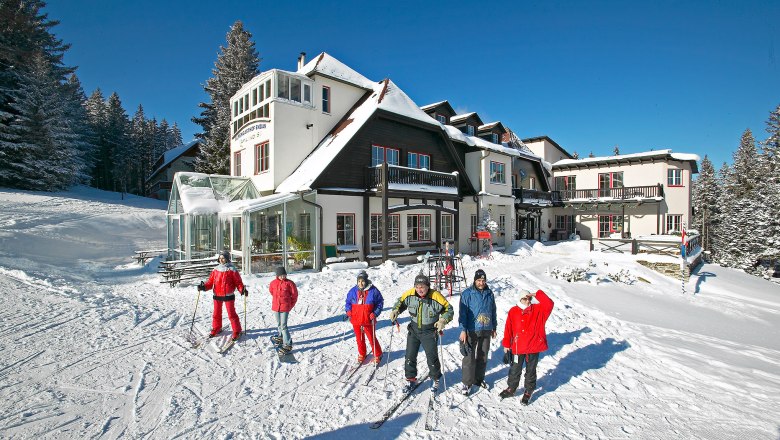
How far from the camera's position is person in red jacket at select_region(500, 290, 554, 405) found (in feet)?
15.6

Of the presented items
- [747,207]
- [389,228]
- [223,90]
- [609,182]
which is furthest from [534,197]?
[223,90]

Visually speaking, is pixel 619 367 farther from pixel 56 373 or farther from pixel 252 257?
pixel 252 257

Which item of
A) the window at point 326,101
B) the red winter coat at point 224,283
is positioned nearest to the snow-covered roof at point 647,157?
the window at point 326,101

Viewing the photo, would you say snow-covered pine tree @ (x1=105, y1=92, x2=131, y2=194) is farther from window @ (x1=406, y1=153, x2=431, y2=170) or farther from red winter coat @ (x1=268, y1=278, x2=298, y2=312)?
red winter coat @ (x1=268, y1=278, x2=298, y2=312)

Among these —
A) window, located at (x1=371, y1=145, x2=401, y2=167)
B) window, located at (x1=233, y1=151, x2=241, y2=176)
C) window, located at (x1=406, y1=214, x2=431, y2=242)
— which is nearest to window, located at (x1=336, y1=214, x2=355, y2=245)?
window, located at (x1=371, y1=145, x2=401, y2=167)

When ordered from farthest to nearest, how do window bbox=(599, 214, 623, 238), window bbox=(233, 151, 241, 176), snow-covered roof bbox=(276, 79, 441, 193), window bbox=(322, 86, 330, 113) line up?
window bbox=(599, 214, 623, 238), window bbox=(233, 151, 241, 176), window bbox=(322, 86, 330, 113), snow-covered roof bbox=(276, 79, 441, 193)

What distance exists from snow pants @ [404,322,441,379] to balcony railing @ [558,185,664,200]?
83.6 feet

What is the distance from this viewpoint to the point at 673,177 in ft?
81.1

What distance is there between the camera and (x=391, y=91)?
18797 millimetres

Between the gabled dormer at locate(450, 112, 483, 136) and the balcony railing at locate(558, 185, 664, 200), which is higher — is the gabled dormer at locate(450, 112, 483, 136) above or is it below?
above

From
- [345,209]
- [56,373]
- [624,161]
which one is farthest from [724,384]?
[624,161]

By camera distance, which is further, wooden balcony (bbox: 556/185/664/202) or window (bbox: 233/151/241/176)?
wooden balcony (bbox: 556/185/664/202)

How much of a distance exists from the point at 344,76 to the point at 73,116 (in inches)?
1382

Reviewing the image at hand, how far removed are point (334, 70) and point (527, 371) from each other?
17.4 metres
